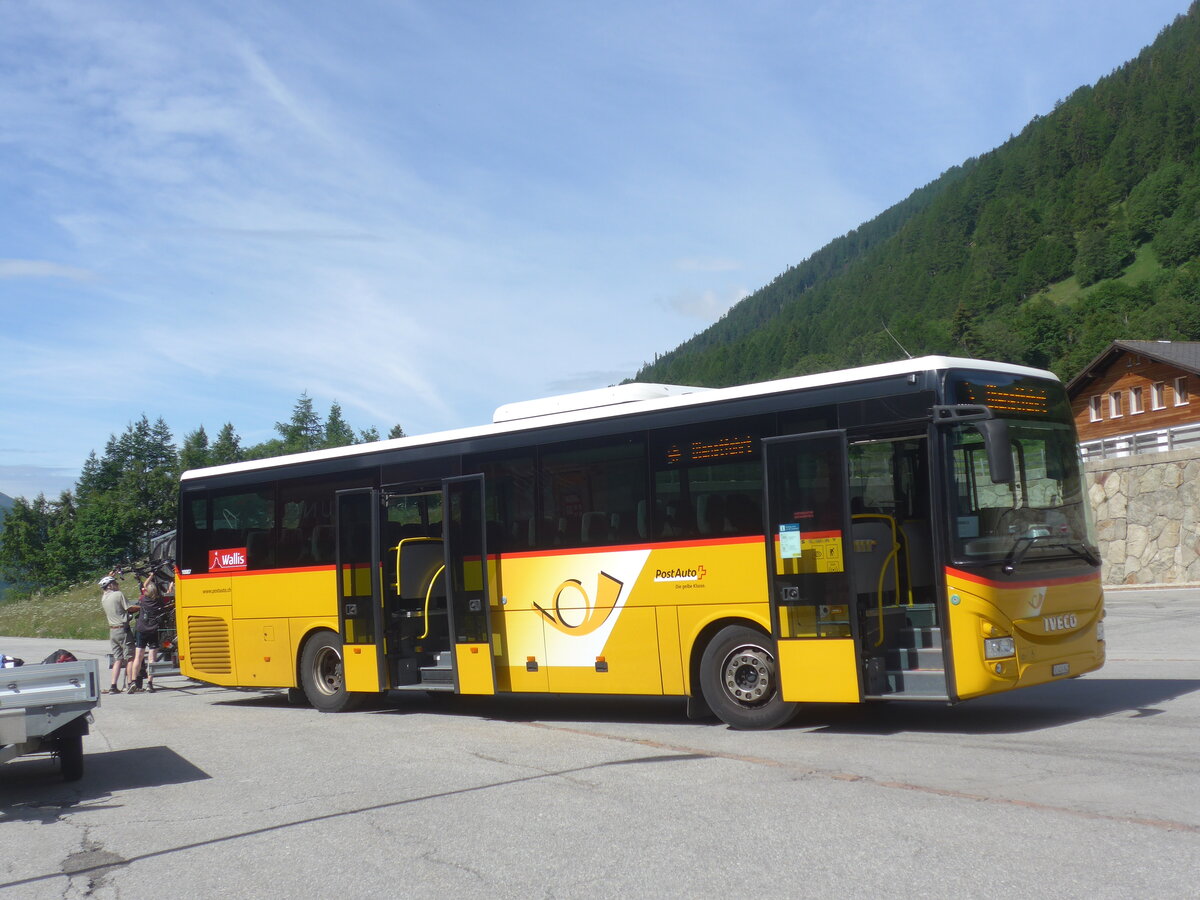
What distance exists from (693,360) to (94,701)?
15544 cm

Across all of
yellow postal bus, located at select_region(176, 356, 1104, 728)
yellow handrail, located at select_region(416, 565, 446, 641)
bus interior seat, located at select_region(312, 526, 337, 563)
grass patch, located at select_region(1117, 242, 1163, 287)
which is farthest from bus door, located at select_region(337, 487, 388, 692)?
grass patch, located at select_region(1117, 242, 1163, 287)

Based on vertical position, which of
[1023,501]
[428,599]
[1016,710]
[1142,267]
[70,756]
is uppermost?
[1142,267]

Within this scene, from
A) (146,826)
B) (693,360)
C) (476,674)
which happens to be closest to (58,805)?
(146,826)

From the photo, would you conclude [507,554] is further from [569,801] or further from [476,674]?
[569,801]

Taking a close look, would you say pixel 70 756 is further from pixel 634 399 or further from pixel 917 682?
pixel 917 682

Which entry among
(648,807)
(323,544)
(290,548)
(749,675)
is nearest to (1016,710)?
(749,675)

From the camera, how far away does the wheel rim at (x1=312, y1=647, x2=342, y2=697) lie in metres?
14.5

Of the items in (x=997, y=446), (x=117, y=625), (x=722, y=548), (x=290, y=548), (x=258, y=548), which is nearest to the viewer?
(x=997, y=446)

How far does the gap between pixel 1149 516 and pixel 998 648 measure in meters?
22.2

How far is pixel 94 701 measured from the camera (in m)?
8.80

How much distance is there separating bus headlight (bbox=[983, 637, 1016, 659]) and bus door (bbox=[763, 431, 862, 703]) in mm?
1026

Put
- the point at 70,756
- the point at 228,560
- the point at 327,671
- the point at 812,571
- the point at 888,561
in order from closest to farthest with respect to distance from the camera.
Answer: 1. the point at 70,756
2. the point at 812,571
3. the point at 888,561
4. the point at 327,671
5. the point at 228,560

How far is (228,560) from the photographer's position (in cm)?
1569

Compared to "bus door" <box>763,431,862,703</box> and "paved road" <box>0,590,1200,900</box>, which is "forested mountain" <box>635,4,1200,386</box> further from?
"paved road" <box>0,590,1200,900</box>
